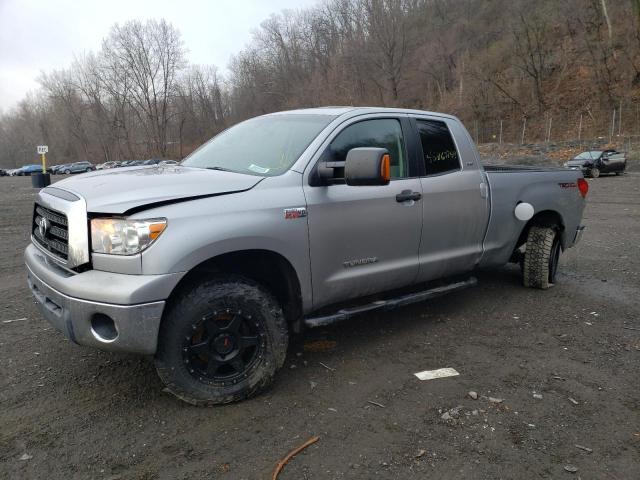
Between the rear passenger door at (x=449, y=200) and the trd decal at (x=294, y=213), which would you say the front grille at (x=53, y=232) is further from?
→ the rear passenger door at (x=449, y=200)

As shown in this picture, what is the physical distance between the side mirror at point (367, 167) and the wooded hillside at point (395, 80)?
1403 inches

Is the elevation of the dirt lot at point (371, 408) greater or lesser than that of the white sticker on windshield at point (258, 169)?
lesser

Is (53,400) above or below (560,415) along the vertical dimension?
above

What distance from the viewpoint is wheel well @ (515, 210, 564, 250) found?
5.42 m

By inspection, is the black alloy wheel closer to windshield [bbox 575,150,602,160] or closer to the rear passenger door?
the rear passenger door

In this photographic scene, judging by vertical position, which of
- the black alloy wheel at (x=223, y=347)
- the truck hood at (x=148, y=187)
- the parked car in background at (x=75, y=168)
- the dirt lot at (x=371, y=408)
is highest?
the parked car in background at (x=75, y=168)

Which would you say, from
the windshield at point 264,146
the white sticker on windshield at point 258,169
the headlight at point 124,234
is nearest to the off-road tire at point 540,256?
the windshield at point 264,146

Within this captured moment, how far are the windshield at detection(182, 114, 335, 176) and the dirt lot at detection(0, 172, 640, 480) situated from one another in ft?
4.94

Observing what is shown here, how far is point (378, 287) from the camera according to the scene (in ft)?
12.7

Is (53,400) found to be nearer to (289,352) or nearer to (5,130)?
(289,352)

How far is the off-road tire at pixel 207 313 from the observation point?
114 inches

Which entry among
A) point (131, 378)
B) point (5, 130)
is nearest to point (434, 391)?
point (131, 378)

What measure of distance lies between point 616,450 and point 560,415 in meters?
0.38

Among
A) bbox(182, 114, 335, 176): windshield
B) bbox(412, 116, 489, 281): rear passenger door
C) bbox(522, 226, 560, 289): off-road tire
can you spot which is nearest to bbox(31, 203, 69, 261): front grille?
bbox(182, 114, 335, 176): windshield
